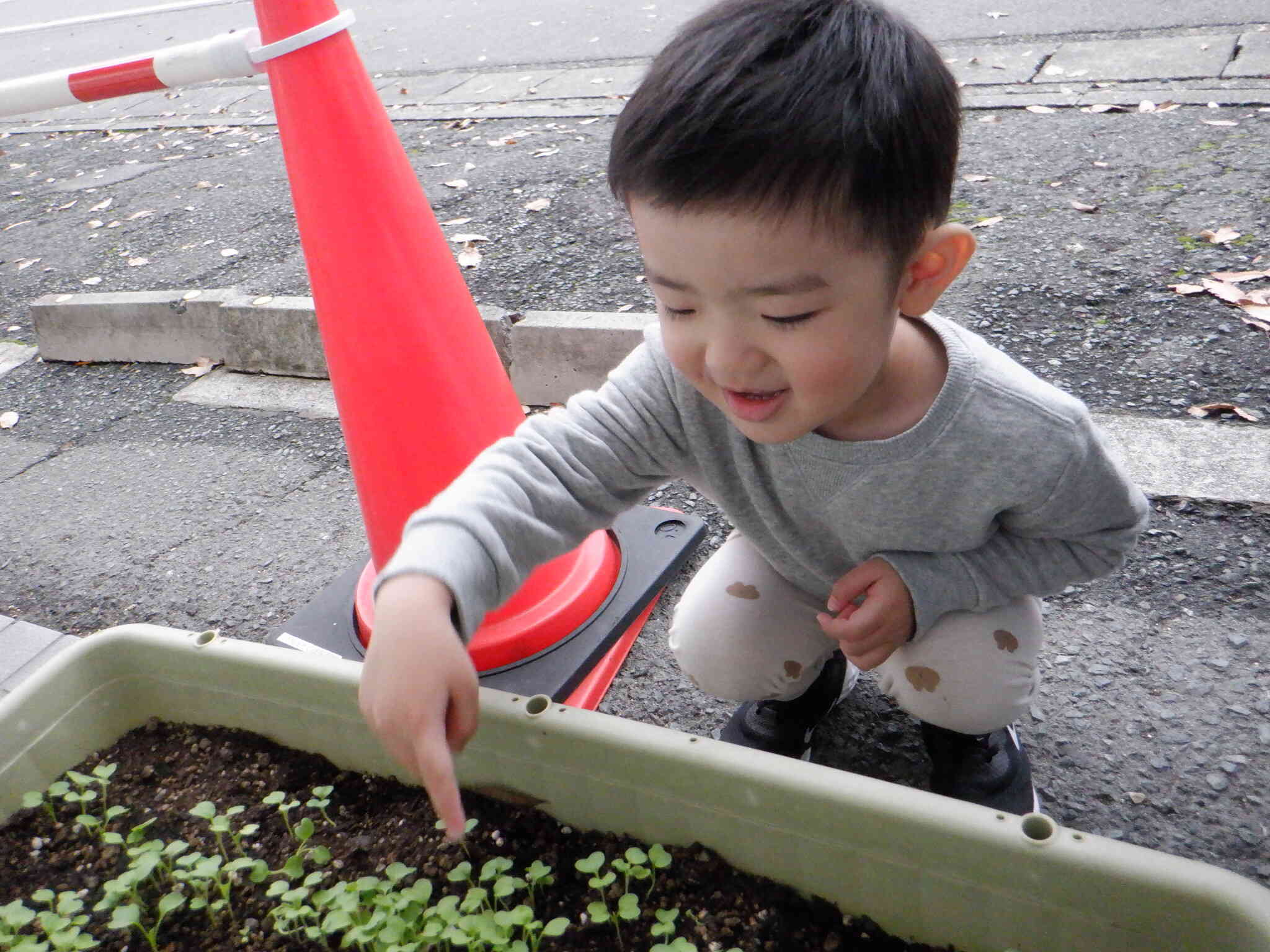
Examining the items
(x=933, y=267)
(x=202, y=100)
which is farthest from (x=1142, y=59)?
(x=202, y=100)

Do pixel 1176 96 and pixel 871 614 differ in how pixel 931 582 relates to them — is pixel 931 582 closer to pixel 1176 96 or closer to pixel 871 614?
pixel 871 614

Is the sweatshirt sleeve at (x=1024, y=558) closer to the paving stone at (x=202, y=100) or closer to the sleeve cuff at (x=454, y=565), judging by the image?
the sleeve cuff at (x=454, y=565)

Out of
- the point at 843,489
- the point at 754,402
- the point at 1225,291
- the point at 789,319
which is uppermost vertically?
the point at 789,319

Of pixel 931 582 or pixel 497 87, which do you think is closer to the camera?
pixel 931 582

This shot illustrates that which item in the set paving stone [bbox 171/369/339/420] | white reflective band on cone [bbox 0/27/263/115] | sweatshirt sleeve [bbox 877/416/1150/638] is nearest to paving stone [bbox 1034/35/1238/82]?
paving stone [bbox 171/369/339/420]

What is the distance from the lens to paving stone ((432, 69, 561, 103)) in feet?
19.6

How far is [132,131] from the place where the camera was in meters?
6.98

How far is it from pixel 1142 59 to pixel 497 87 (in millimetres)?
3458

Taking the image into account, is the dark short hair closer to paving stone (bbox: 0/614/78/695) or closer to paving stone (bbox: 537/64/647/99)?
paving stone (bbox: 0/614/78/695)

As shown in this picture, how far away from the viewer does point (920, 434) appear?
128 centimetres

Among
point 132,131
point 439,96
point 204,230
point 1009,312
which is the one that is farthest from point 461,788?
point 132,131

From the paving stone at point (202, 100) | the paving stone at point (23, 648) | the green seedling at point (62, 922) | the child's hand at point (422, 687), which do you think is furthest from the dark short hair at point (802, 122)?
the paving stone at point (202, 100)

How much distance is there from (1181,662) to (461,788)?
4.07 ft

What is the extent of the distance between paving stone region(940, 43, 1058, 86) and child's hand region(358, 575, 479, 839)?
14.3 feet
